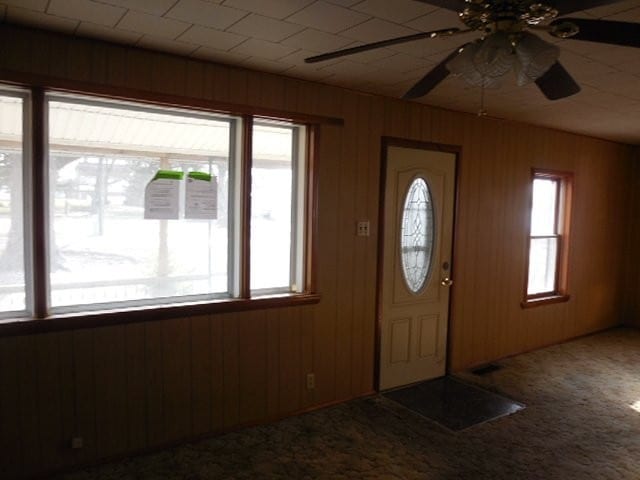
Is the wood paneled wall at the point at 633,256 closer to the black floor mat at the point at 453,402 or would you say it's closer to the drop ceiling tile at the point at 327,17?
the black floor mat at the point at 453,402

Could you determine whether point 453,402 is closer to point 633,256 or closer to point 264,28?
point 264,28

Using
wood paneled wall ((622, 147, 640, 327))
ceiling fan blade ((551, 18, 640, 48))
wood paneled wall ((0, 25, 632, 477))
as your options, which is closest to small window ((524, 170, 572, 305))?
wood paneled wall ((0, 25, 632, 477))

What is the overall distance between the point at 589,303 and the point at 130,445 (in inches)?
204

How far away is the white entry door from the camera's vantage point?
148 inches

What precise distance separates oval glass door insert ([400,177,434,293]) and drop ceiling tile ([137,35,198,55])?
6.57ft

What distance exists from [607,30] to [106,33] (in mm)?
2217

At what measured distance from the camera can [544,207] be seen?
515 cm

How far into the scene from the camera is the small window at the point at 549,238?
5.05 meters

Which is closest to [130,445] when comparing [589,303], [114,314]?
[114,314]

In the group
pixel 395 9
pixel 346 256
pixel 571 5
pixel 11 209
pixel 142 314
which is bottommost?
pixel 142 314

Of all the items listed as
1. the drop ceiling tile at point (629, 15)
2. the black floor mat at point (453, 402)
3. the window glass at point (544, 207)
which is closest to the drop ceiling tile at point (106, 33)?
the drop ceiling tile at point (629, 15)

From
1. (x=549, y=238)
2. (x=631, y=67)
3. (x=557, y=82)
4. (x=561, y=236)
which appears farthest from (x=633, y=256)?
(x=557, y=82)

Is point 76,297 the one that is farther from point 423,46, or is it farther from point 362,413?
point 423,46

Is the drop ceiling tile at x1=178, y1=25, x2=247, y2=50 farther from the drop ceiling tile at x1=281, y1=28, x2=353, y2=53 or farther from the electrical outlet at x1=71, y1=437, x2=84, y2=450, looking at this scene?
the electrical outlet at x1=71, y1=437, x2=84, y2=450
